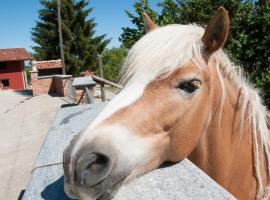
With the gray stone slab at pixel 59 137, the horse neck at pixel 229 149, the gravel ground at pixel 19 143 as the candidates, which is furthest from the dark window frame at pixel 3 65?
the horse neck at pixel 229 149

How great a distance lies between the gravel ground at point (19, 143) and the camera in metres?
6.01

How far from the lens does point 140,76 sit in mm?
1674

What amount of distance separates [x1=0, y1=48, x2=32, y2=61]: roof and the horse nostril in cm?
4015

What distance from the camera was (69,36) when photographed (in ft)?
111

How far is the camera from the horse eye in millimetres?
1688

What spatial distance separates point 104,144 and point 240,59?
193 inches

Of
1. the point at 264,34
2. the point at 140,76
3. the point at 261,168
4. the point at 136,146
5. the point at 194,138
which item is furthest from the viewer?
the point at 264,34

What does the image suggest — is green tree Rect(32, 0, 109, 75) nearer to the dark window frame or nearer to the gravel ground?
the dark window frame

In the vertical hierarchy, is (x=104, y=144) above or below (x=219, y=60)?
below

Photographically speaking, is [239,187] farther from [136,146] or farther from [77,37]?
[77,37]

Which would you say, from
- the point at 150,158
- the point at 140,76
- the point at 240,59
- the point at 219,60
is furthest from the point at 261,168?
the point at 240,59

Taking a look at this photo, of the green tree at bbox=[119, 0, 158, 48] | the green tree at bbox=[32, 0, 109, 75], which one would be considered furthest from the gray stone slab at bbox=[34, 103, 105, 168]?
the green tree at bbox=[32, 0, 109, 75]

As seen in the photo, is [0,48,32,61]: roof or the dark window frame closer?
[0,48,32,61]: roof

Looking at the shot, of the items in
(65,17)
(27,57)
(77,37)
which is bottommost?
(27,57)
